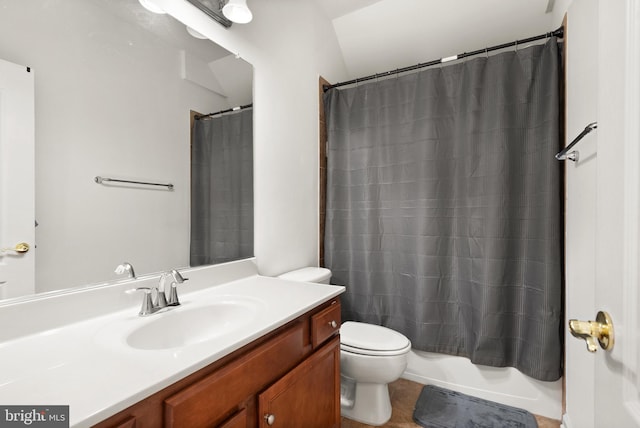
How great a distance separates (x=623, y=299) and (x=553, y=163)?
1407mm

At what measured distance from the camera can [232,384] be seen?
81cm

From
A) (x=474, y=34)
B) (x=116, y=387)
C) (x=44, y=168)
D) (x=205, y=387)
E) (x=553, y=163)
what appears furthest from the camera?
(x=474, y=34)

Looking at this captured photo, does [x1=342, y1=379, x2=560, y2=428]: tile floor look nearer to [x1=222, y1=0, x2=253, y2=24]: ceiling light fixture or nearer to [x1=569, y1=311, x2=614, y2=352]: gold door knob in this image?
[x1=569, y1=311, x2=614, y2=352]: gold door knob

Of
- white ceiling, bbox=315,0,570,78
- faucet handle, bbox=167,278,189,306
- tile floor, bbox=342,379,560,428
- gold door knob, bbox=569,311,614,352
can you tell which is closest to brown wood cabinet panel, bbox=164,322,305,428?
faucet handle, bbox=167,278,189,306

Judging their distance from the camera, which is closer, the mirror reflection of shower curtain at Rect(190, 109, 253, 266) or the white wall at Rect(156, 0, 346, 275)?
the mirror reflection of shower curtain at Rect(190, 109, 253, 266)

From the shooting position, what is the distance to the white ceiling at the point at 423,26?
1918mm

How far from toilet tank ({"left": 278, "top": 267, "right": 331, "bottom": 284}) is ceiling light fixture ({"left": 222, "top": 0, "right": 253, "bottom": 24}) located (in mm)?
1314

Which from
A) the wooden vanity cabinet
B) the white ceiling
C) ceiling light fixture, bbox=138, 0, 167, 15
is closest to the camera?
the wooden vanity cabinet

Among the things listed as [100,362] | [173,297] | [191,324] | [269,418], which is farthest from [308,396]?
[100,362]

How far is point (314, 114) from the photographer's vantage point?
7.16 ft

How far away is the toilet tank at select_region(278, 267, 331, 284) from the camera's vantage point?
177 centimetres

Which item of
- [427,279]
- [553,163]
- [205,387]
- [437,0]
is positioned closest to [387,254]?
[427,279]

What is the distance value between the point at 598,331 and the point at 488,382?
1.63 metres

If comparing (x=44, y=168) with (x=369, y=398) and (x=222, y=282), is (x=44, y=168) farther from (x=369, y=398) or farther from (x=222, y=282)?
(x=369, y=398)
